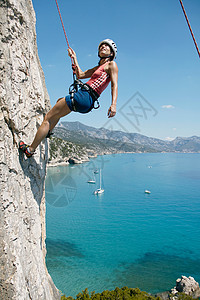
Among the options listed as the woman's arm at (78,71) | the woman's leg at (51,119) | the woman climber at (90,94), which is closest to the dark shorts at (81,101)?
the woman climber at (90,94)

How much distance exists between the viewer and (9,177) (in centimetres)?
303

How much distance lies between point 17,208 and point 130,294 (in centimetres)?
868

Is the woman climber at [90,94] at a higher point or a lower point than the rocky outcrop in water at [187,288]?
higher

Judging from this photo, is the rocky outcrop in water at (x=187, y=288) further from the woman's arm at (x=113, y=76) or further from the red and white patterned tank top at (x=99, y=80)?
the red and white patterned tank top at (x=99, y=80)

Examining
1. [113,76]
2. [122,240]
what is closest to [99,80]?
[113,76]

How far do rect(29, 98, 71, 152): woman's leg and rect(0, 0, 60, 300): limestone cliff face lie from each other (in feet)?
0.87

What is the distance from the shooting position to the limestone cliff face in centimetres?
287

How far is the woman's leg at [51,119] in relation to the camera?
3.44m

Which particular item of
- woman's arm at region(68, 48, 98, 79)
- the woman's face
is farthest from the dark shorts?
woman's arm at region(68, 48, 98, 79)

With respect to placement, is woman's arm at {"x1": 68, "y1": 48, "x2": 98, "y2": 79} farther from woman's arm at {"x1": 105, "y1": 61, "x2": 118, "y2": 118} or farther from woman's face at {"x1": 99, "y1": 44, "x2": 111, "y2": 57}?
woman's arm at {"x1": 105, "y1": 61, "x2": 118, "y2": 118}

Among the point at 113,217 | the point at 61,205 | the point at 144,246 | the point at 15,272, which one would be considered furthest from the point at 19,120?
the point at 61,205

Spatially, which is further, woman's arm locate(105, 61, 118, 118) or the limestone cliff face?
woman's arm locate(105, 61, 118, 118)

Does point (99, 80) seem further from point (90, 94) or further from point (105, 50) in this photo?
point (105, 50)

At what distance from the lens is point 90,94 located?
3.33 metres
